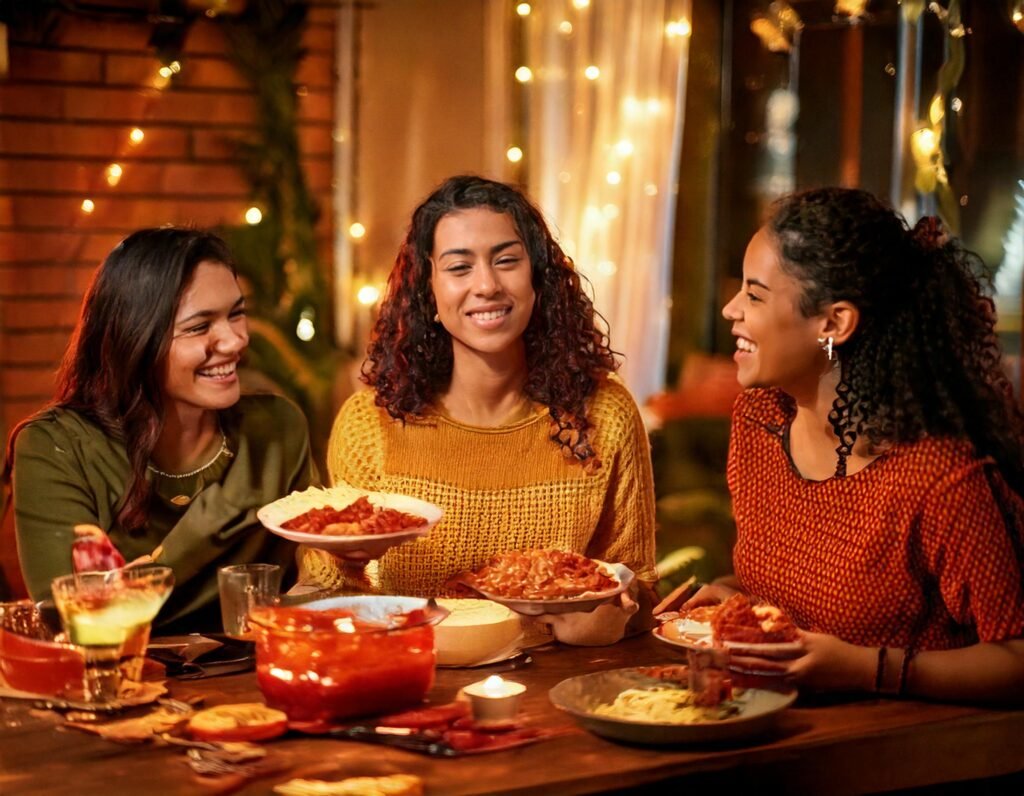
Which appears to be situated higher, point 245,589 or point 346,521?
point 346,521

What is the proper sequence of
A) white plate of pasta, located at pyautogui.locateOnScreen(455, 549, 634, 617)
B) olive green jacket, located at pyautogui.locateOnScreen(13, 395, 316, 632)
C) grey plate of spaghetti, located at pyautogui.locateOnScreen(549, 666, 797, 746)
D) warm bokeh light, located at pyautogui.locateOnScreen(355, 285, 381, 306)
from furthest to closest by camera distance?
warm bokeh light, located at pyautogui.locateOnScreen(355, 285, 381, 306) → olive green jacket, located at pyautogui.locateOnScreen(13, 395, 316, 632) → white plate of pasta, located at pyautogui.locateOnScreen(455, 549, 634, 617) → grey plate of spaghetti, located at pyautogui.locateOnScreen(549, 666, 797, 746)

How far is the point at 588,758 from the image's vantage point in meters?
2.04

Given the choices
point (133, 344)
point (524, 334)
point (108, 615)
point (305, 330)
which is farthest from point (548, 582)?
point (305, 330)

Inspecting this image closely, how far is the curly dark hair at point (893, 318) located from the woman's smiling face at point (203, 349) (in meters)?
1.24

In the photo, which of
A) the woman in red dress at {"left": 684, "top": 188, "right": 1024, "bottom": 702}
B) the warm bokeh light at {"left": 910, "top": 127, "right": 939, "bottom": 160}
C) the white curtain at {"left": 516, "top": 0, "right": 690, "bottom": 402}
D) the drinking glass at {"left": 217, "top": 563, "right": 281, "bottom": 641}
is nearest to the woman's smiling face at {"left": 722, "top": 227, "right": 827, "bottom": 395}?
the woman in red dress at {"left": 684, "top": 188, "right": 1024, "bottom": 702}

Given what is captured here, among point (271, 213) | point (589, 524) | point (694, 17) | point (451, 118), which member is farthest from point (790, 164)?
point (589, 524)

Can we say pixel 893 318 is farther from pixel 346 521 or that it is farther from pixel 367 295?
pixel 367 295

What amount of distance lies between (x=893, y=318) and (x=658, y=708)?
853 millimetres

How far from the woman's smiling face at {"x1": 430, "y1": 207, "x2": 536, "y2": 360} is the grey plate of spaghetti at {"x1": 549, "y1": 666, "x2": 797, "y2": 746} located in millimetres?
977

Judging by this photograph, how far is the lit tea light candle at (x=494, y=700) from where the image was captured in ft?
7.06

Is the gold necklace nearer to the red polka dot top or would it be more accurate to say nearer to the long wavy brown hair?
the long wavy brown hair

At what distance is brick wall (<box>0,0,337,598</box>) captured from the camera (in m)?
5.10

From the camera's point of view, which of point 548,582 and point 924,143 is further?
point 924,143

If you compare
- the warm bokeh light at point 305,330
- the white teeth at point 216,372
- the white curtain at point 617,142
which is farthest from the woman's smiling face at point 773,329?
the warm bokeh light at point 305,330
